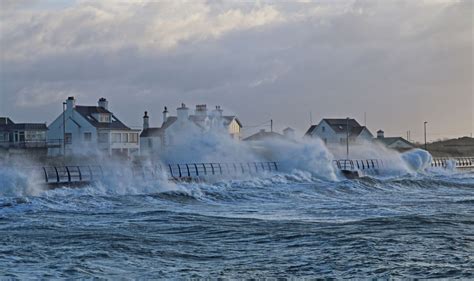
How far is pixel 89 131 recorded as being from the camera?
2288 inches

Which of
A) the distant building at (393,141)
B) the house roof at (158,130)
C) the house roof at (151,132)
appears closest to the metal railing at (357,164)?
the house roof at (158,130)

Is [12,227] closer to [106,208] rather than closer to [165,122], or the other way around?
[106,208]

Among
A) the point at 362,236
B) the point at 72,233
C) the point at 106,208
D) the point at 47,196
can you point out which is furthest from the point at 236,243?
the point at 47,196

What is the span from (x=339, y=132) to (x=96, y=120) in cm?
2992

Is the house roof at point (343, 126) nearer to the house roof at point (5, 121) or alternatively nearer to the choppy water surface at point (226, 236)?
the house roof at point (5, 121)

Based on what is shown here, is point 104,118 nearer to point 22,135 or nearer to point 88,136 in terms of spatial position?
point 88,136

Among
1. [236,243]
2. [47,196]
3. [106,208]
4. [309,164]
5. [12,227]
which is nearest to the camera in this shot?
[236,243]

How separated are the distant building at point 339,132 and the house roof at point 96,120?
25029 mm

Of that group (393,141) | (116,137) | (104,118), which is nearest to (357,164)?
(116,137)

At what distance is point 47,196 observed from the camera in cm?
2520

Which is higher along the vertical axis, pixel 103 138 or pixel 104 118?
pixel 104 118

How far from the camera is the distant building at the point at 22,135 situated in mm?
56906

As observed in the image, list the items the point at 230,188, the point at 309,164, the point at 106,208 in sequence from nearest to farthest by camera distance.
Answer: the point at 106,208
the point at 230,188
the point at 309,164

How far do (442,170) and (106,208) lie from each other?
138 feet
